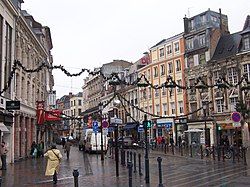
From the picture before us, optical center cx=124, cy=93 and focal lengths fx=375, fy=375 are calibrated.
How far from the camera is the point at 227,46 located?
160 feet

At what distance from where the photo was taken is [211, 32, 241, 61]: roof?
4672cm

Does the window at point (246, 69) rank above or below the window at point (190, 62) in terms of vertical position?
below

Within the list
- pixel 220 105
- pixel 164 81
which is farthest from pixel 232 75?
pixel 164 81

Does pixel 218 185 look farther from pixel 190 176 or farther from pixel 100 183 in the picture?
pixel 100 183

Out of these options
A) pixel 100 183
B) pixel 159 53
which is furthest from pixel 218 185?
pixel 159 53

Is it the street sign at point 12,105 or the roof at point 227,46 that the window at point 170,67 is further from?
the street sign at point 12,105

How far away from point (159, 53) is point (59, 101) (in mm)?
93011

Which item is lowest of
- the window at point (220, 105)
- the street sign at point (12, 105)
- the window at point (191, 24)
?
the street sign at point (12, 105)

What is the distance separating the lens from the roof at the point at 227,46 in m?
46.7

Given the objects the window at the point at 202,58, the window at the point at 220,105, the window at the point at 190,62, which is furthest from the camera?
the window at the point at 190,62

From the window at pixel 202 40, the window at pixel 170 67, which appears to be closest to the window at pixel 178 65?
the window at pixel 170 67

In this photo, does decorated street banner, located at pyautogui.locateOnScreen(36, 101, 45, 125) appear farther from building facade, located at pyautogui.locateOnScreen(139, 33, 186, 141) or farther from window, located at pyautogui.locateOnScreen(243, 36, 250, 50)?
window, located at pyautogui.locateOnScreen(243, 36, 250, 50)

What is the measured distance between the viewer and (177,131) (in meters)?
54.8

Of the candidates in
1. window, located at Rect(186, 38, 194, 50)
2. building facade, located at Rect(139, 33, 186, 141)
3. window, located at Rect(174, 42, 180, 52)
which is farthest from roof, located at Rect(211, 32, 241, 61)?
window, located at Rect(174, 42, 180, 52)
